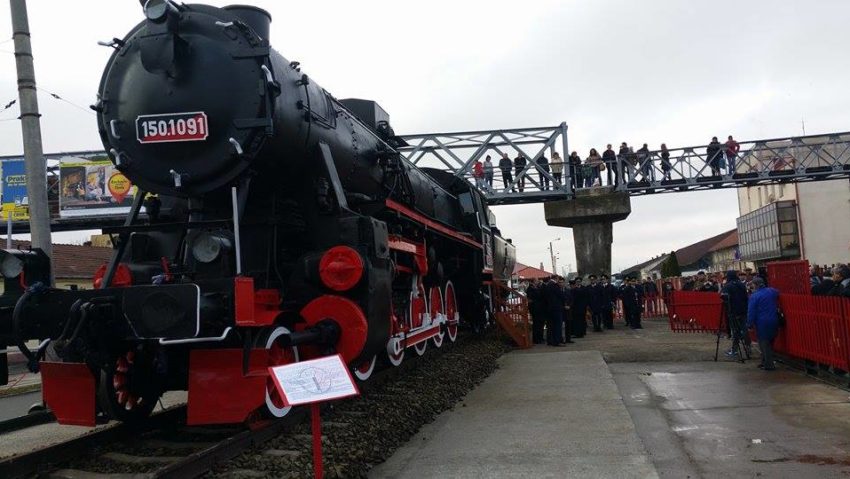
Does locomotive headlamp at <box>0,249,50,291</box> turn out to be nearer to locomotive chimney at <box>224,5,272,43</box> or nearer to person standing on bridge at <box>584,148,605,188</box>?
locomotive chimney at <box>224,5,272,43</box>

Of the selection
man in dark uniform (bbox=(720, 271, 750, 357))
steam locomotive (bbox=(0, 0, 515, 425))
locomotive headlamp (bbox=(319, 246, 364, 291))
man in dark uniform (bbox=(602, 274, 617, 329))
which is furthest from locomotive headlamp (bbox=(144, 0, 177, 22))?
man in dark uniform (bbox=(602, 274, 617, 329))

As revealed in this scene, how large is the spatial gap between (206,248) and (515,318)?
10.8 m

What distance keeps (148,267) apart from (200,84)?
1683 millimetres

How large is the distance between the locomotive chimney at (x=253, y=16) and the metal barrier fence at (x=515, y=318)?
9317 millimetres

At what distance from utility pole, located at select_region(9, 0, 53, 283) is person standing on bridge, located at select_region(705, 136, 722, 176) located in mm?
20057

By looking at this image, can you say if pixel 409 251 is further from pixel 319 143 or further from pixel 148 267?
pixel 148 267

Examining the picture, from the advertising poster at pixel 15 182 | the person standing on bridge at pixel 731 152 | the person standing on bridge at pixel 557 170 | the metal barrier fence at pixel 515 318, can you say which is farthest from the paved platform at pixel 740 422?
the advertising poster at pixel 15 182

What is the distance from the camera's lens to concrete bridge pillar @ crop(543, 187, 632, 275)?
21156mm

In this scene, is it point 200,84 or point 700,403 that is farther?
point 700,403

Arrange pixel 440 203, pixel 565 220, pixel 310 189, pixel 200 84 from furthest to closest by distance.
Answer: pixel 565 220
pixel 440 203
pixel 310 189
pixel 200 84

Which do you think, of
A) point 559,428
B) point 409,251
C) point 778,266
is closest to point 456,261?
point 409,251

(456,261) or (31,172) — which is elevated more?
(31,172)

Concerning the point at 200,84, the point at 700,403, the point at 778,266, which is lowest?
the point at 700,403

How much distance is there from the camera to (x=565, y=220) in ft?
71.5
